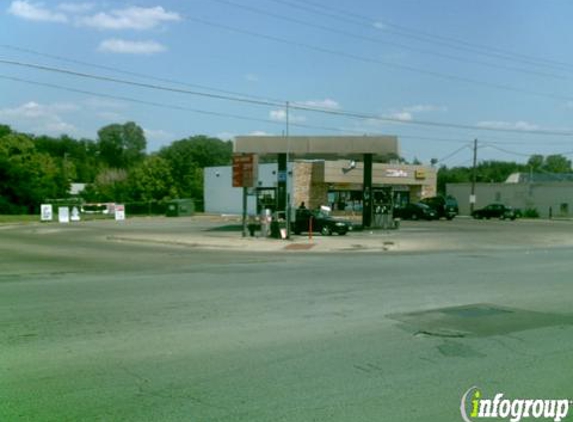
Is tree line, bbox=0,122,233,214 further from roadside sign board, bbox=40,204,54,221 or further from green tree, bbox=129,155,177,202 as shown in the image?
roadside sign board, bbox=40,204,54,221

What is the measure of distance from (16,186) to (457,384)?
71231 mm

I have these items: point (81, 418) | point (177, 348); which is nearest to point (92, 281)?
point (177, 348)

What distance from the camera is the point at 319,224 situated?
35.7m

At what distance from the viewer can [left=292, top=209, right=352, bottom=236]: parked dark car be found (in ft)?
116

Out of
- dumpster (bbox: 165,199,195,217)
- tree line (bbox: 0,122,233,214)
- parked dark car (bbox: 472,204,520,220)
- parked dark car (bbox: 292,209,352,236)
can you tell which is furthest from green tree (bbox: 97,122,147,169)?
parked dark car (bbox: 292,209,352,236)

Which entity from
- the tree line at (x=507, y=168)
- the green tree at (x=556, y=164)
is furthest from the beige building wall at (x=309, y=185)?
the green tree at (x=556, y=164)

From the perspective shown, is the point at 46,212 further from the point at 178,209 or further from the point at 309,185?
the point at 309,185

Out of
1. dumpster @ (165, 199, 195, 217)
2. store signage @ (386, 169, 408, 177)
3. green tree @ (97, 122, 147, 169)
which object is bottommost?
dumpster @ (165, 199, 195, 217)

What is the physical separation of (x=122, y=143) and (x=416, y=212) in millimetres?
118293

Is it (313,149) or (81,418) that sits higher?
(313,149)

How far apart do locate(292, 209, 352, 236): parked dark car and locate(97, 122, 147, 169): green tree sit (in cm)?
12153

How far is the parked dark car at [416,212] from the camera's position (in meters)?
57.4

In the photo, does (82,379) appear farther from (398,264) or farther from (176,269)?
(398,264)

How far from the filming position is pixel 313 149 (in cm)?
3600
